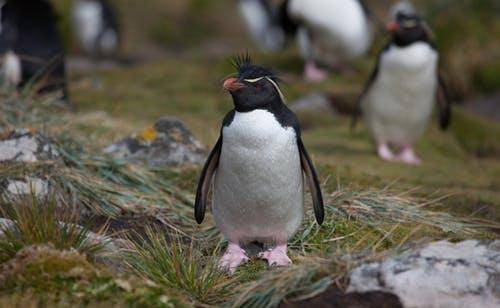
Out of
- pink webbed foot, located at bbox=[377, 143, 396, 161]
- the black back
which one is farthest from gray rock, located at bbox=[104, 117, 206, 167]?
the black back

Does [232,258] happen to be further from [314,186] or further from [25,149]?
[25,149]

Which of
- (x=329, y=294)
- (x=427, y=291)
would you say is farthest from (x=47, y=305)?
(x=427, y=291)

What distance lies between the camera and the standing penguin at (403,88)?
7.35 meters

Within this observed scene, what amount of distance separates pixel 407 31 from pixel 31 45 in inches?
137

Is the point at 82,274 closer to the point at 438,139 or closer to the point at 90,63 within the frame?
the point at 438,139

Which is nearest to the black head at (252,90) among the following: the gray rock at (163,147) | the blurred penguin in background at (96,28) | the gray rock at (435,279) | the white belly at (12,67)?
the gray rock at (435,279)

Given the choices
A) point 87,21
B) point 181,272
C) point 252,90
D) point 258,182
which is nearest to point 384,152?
point 258,182

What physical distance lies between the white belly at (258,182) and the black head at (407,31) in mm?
3219

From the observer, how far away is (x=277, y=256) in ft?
14.5

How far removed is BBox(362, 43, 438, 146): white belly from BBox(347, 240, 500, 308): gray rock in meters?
Answer: 3.61

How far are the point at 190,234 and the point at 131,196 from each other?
611mm

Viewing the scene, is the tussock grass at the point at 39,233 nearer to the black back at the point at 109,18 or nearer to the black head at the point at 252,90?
the black head at the point at 252,90

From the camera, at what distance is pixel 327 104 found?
10.1 metres

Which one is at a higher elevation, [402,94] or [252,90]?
[252,90]
